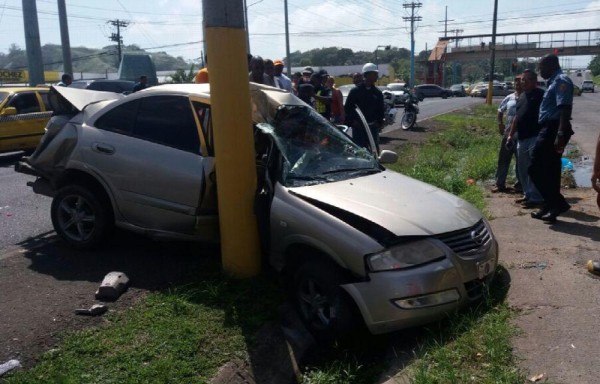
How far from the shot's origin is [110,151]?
5.45m

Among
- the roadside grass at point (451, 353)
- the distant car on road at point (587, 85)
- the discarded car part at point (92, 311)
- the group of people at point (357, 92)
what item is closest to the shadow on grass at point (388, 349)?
the roadside grass at point (451, 353)

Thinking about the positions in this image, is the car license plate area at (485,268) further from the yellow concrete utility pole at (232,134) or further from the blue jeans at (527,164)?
the blue jeans at (527,164)

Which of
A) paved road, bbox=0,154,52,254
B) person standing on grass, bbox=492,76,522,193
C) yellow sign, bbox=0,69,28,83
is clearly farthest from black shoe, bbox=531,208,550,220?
yellow sign, bbox=0,69,28,83

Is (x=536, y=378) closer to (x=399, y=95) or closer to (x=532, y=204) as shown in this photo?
(x=532, y=204)

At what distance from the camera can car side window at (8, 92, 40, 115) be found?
40.3 ft

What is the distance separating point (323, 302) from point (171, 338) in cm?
111

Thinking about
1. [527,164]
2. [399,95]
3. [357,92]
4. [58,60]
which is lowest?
[527,164]

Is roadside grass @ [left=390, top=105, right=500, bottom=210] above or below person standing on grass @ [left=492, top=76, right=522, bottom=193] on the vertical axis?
below

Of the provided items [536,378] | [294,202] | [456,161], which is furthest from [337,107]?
[536,378]

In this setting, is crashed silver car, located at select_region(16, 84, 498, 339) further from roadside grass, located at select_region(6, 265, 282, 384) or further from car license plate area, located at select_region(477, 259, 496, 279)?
roadside grass, located at select_region(6, 265, 282, 384)

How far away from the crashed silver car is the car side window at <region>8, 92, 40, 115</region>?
705 cm

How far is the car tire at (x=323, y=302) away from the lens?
12.7 feet

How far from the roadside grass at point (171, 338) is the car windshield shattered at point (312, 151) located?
1.02m

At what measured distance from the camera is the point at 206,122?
5.16m
